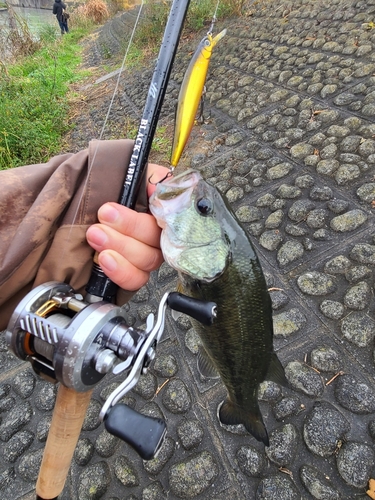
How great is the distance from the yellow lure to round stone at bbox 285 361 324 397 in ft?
5.22

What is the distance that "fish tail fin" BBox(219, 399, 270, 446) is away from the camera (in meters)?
1.75

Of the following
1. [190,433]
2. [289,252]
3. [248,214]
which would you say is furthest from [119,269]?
[248,214]

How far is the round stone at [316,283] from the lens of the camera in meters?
2.67

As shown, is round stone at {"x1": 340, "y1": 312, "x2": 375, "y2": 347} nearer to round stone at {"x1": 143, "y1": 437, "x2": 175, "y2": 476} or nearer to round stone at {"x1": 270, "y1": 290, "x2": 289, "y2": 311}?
round stone at {"x1": 270, "y1": 290, "x2": 289, "y2": 311}

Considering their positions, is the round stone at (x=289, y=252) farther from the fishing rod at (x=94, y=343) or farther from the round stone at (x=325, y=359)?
the fishing rod at (x=94, y=343)

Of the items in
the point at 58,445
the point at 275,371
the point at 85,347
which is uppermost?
the point at 85,347

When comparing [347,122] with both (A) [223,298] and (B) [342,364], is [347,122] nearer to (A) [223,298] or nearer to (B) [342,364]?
(B) [342,364]

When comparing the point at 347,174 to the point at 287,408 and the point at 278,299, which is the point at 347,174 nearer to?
the point at 278,299

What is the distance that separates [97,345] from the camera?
100 cm

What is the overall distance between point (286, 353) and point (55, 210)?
184cm

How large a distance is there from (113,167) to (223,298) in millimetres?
716

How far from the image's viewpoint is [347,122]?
3.85m

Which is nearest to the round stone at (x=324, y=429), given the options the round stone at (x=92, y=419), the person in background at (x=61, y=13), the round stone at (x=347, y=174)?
the round stone at (x=92, y=419)

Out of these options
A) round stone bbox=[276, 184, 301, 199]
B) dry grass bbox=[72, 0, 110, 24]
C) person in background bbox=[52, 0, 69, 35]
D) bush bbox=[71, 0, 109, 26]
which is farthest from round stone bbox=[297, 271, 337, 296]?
dry grass bbox=[72, 0, 110, 24]
